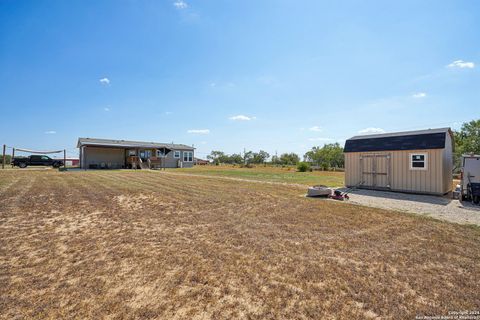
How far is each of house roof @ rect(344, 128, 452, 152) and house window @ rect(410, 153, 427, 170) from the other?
37 cm

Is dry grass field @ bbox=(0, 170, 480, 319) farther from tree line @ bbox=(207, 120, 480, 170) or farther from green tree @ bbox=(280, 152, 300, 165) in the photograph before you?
green tree @ bbox=(280, 152, 300, 165)

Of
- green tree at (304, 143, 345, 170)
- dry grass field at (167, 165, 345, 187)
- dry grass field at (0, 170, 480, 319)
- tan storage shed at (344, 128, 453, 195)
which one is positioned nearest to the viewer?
dry grass field at (0, 170, 480, 319)

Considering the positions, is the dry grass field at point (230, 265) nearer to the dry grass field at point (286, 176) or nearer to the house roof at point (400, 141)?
the house roof at point (400, 141)

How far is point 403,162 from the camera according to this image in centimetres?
1163

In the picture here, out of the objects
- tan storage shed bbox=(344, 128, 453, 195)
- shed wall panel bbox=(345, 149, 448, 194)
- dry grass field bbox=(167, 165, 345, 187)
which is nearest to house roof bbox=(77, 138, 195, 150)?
dry grass field bbox=(167, 165, 345, 187)

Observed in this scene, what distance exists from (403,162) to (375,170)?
1387 mm

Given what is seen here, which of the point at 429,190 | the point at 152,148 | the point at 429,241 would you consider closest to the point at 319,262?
the point at 429,241

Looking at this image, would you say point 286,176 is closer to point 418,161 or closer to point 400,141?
point 400,141

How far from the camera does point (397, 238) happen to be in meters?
4.70

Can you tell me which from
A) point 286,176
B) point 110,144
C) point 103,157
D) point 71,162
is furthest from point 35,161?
point 286,176

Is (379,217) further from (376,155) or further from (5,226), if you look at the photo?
(5,226)

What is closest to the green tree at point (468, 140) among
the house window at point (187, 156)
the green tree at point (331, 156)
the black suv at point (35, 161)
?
the green tree at point (331, 156)

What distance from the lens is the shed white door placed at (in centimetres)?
1218

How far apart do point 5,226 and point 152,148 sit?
26148 millimetres
